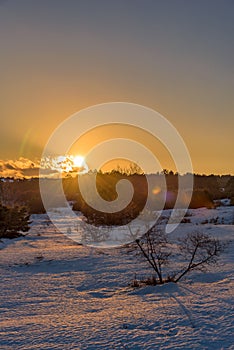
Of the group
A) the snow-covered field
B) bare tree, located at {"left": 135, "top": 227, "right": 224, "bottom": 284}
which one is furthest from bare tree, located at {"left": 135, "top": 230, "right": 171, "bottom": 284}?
the snow-covered field

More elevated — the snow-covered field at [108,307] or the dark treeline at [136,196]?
the dark treeline at [136,196]

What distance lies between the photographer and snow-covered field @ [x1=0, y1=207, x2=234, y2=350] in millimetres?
3514

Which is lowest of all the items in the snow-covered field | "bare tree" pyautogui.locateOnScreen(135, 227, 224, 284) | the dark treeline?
the snow-covered field

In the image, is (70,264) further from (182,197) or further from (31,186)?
(31,186)

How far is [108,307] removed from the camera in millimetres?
4730

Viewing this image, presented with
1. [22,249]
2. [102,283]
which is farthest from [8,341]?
[22,249]

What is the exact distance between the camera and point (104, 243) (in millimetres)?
11086

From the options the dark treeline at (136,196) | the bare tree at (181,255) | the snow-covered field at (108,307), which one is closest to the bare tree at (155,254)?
the bare tree at (181,255)

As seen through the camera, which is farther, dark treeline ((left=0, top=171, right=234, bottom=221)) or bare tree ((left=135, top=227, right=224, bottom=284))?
dark treeline ((left=0, top=171, right=234, bottom=221))

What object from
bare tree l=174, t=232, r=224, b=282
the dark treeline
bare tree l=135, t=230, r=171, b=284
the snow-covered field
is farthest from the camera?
the dark treeline

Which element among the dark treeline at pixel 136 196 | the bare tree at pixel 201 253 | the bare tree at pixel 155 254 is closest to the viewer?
the bare tree at pixel 201 253

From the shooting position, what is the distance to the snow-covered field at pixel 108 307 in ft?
11.5

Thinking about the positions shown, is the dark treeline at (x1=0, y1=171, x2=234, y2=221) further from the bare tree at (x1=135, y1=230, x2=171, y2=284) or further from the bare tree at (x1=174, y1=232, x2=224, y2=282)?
the bare tree at (x1=174, y1=232, x2=224, y2=282)

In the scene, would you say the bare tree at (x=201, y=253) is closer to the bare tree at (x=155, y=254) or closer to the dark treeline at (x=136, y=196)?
the bare tree at (x=155, y=254)
